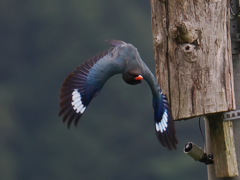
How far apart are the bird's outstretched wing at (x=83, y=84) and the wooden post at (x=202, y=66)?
0.66 metres

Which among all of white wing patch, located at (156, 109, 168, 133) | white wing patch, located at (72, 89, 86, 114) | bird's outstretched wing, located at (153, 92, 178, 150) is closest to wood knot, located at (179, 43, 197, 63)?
bird's outstretched wing, located at (153, 92, 178, 150)

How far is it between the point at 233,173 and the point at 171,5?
1541mm

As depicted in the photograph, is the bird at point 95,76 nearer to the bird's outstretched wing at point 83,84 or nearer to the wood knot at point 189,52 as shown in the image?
the bird's outstretched wing at point 83,84

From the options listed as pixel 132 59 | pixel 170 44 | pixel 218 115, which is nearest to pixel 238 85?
pixel 218 115

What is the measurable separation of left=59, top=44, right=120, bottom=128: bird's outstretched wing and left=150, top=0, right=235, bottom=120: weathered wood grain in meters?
0.67

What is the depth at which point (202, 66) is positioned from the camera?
14.3ft

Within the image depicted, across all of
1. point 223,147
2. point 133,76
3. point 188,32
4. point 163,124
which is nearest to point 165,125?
point 163,124

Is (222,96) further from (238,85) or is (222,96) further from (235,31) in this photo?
(235,31)

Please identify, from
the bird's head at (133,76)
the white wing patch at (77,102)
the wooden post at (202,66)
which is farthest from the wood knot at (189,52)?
the white wing patch at (77,102)

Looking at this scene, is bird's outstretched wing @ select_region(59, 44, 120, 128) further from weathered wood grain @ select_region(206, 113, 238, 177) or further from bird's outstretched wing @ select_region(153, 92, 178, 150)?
weathered wood grain @ select_region(206, 113, 238, 177)

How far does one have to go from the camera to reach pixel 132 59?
406 cm

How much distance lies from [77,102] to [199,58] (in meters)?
1.12

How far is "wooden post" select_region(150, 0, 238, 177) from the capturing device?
4332 millimetres

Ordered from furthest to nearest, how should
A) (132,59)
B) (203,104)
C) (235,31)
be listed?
(235,31) < (203,104) < (132,59)
